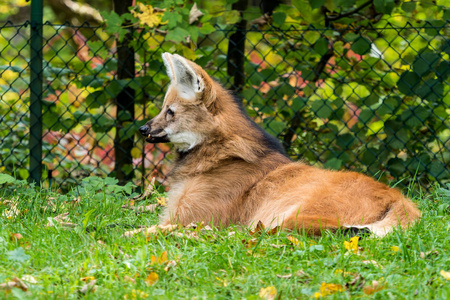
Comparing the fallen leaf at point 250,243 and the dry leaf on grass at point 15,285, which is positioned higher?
the fallen leaf at point 250,243

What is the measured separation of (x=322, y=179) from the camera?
3.16m

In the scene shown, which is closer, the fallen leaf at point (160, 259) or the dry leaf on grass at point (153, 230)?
the fallen leaf at point (160, 259)

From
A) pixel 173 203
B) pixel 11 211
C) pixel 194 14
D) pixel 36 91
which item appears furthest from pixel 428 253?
pixel 36 91

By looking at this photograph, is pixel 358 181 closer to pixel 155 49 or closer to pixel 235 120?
pixel 235 120

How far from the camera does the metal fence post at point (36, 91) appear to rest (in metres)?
4.61

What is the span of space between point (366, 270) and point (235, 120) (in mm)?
1559

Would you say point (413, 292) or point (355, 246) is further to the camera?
point (355, 246)

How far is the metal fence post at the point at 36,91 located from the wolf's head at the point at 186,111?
150cm

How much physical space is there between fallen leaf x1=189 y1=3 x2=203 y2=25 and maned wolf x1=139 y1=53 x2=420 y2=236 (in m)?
0.85

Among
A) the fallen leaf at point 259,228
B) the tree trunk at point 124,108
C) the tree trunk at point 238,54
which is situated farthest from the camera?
the tree trunk at point 238,54

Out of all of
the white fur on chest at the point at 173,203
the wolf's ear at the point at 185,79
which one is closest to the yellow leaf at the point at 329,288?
the white fur on chest at the point at 173,203

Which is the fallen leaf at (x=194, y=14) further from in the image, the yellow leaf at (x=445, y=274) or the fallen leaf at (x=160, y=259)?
the yellow leaf at (x=445, y=274)

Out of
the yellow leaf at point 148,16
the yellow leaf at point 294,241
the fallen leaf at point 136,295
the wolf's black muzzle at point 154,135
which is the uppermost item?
the yellow leaf at point 148,16

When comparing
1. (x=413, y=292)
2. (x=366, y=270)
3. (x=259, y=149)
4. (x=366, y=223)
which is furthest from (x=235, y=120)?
(x=413, y=292)
